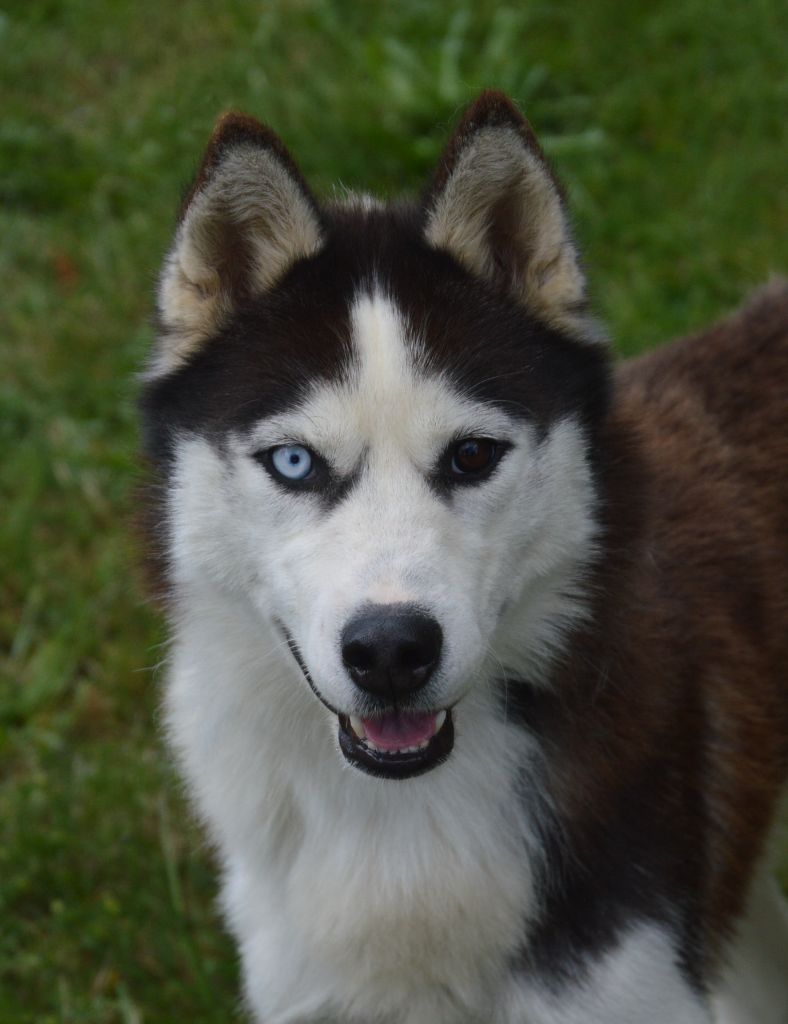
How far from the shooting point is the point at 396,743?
2713mm

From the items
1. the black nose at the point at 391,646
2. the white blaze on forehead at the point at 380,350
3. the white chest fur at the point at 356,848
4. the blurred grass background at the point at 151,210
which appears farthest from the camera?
the blurred grass background at the point at 151,210

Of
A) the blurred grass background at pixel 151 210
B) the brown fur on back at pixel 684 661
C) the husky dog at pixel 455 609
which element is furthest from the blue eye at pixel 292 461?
the blurred grass background at pixel 151 210

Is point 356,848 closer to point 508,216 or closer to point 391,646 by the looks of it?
point 391,646

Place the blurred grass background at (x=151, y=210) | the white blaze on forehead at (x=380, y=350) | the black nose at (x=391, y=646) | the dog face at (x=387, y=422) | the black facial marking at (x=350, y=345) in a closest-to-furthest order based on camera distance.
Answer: the black nose at (x=391, y=646) → the dog face at (x=387, y=422) → the white blaze on forehead at (x=380, y=350) → the black facial marking at (x=350, y=345) → the blurred grass background at (x=151, y=210)

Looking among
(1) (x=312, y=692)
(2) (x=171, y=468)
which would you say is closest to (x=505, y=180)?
(2) (x=171, y=468)

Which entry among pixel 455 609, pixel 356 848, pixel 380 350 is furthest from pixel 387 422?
pixel 356 848

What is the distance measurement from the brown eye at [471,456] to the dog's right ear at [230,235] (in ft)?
1.73

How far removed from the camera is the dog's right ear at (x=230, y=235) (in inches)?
110

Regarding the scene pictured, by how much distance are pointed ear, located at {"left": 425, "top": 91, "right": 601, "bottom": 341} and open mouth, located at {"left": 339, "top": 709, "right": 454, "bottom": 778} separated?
891mm

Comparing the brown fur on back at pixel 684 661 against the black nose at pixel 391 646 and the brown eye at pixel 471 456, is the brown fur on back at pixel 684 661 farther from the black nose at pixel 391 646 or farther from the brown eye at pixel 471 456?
the black nose at pixel 391 646

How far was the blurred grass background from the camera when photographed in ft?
14.2

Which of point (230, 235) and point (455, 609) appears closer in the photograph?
point (455, 609)

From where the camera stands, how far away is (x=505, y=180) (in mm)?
2863

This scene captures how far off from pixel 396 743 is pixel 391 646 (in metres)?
0.30
